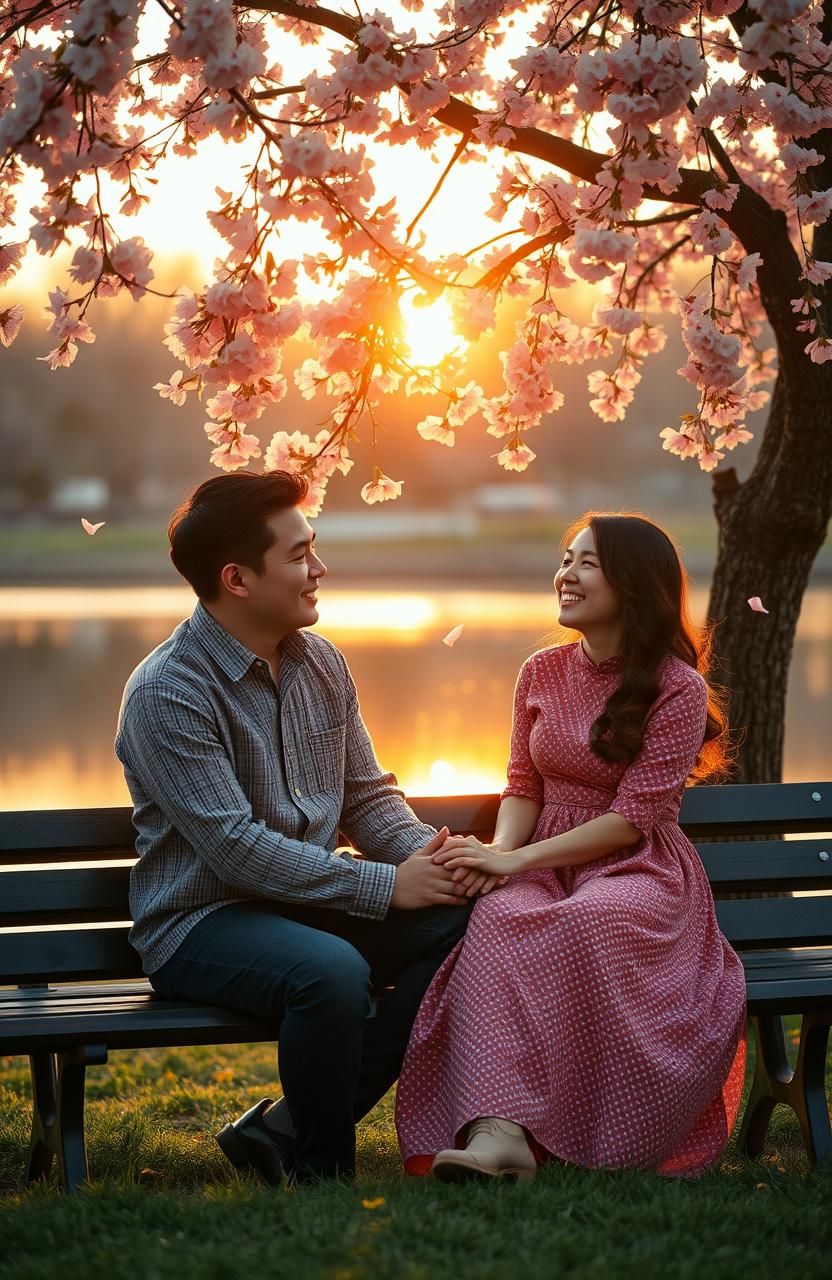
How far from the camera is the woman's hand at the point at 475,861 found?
3428 mm

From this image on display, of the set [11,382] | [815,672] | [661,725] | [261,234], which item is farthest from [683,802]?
[11,382]

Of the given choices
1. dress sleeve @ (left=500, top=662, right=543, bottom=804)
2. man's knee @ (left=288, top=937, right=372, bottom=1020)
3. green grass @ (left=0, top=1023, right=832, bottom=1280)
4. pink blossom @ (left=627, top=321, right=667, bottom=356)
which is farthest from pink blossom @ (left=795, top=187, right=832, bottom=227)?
green grass @ (left=0, top=1023, right=832, bottom=1280)

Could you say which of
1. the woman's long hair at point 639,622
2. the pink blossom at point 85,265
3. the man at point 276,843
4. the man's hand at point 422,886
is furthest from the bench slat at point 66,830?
the pink blossom at point 85,265

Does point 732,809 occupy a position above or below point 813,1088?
above

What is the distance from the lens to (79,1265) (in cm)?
247

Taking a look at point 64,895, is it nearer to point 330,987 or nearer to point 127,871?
point 127,871

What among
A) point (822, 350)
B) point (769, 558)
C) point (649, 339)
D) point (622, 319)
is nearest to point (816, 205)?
point (822, 350)

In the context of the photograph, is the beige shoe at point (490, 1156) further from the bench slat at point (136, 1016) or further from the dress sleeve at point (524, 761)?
the dress sleeve at point (524, 761)

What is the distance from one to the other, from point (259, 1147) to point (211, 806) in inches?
29.3

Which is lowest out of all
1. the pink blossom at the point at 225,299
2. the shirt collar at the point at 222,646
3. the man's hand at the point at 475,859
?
the man's hand at the point at 475,859

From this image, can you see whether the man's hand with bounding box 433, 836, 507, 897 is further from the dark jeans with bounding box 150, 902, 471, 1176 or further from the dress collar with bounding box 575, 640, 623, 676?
the dress collar with bounding box 575, 640, 623, 676

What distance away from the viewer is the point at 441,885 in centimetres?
342

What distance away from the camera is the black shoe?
324cm

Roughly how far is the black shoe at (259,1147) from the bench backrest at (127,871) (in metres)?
0.43
